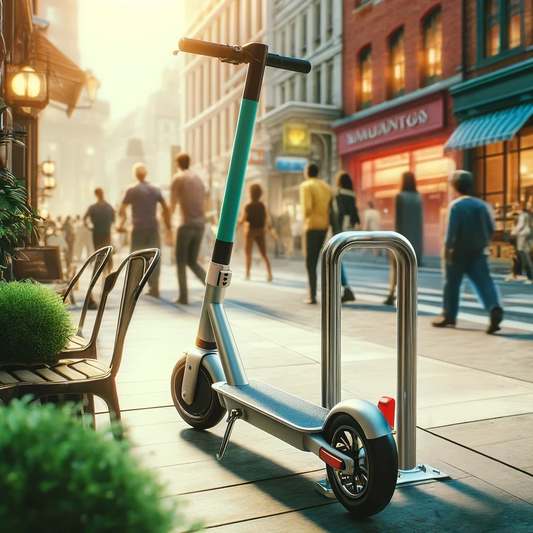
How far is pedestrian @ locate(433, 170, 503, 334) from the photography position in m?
7.35

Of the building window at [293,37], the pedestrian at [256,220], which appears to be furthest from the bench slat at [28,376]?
the building window at [293,37]

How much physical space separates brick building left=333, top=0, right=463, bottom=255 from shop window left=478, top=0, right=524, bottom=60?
949 millimetres

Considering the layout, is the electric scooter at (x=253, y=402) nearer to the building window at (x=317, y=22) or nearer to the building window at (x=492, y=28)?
the building window at (x=492, y=28)

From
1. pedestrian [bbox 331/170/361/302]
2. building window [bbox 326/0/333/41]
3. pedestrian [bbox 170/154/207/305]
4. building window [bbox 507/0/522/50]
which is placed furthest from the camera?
building window [bbox 326/0/333/41]

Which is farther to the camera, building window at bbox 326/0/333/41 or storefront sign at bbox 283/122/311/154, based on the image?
building window at bbox 326/0/333/41

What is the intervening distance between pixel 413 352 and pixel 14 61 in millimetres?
8665

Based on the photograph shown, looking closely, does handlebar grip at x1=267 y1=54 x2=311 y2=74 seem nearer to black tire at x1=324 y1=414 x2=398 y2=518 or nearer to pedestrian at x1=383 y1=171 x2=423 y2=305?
black tire at x1=324 y1=414 x2=398 y2=518

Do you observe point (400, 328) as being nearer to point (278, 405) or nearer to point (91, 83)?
point (278, 405)

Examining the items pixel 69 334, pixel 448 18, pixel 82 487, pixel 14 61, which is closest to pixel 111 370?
pixel 69 334

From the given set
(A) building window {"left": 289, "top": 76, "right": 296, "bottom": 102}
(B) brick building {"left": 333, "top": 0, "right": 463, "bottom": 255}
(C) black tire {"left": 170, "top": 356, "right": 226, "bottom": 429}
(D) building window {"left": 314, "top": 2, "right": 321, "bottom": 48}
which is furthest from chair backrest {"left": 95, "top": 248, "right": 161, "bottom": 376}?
(A) building window {"left": 289, "top": 76, "right": 296, "bottom": 102}

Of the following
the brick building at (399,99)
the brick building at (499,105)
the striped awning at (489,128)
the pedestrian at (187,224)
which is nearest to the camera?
the pedestrian at (187,224)

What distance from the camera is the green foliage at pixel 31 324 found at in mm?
2666

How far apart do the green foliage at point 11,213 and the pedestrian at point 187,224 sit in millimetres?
6191

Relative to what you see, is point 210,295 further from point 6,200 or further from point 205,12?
point 205,12
